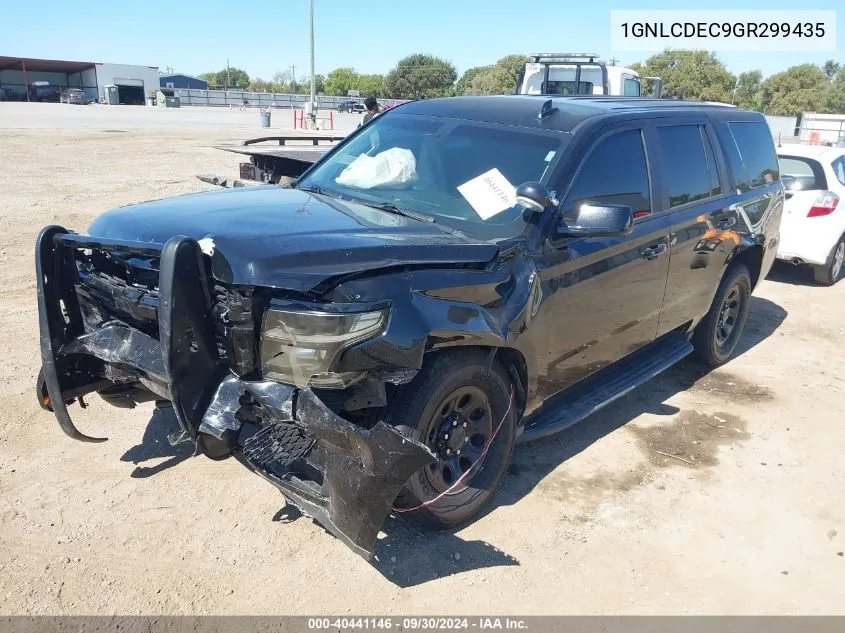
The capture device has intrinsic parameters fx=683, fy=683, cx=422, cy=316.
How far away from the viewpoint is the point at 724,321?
5758 millimetres

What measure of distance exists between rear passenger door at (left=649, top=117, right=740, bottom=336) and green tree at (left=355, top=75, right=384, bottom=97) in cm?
9918

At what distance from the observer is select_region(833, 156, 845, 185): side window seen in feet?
28.2

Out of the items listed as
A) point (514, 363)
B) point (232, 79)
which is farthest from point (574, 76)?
point (232, 79)

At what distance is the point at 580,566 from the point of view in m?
3.24

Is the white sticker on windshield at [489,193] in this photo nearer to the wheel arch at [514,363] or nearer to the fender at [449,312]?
the fender at [449,312]

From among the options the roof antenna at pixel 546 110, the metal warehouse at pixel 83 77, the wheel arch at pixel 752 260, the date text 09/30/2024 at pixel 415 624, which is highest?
the metal warehouse at pixel 83 77

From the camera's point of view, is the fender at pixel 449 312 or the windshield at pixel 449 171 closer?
the fender at pixel 449 312

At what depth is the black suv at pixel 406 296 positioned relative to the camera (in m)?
2.66

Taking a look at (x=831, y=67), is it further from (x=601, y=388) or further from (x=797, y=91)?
(x=601, y=388)

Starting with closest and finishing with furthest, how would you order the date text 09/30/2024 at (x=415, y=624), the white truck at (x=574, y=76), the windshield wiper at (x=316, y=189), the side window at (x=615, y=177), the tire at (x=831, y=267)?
the date text 09/30/2024 at (x=415, y=624) → the side window at (x=615, y=177) → the windshield wiper at (x=316, y=189) → the tire at (x=831, y=267) → the white truck at (x=574, y=76)

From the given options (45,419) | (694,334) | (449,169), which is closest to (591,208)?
(449,169)

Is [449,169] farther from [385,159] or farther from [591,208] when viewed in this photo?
[591,208]

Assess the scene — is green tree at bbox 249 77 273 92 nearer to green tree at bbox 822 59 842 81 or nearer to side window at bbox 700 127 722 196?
green tree at bbox 822 59 842 81

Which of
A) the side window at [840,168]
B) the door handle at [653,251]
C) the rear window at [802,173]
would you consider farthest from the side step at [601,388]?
the side window at [840,168]
